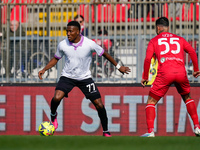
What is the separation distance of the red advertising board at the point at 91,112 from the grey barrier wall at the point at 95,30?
29 cm

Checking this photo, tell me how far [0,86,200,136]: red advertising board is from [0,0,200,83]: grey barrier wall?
288 mm

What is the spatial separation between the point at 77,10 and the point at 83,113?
228cm

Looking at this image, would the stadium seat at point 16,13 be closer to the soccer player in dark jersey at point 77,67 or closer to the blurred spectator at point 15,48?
the blurred spectator at point 15,48

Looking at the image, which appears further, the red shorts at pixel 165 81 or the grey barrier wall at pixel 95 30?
the grey barrier wall at pixel 95 30

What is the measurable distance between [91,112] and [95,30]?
180 centimetres

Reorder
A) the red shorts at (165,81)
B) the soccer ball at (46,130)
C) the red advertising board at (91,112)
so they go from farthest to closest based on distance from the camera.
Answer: the red advertising board at (91,112) → the soccer ball at (46,130) → the red shorts at (165,81)

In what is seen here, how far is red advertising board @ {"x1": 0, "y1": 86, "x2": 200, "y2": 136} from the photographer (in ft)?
41.0

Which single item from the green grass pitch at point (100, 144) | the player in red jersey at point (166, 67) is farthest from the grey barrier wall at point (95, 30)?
the green grass pitch at point (100, 144)

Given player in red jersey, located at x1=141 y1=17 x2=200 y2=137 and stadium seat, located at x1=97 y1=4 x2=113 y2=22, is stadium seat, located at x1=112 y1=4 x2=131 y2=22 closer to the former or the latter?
stadium seat, located at x1=97 y1=4 x2=113 y2=22

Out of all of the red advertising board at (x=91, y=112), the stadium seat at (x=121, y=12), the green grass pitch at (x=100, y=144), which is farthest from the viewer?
the stadium seat at (x=121, y=12)

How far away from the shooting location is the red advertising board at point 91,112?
12.5 meters

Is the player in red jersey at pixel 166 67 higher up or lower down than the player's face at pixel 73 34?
lower down

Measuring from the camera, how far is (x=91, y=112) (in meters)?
12.6

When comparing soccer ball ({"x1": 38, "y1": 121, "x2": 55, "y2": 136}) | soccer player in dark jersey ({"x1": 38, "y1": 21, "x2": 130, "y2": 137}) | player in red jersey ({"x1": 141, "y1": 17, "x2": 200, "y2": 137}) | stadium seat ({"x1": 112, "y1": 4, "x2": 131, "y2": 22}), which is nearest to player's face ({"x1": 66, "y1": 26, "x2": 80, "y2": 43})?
soccer player in dark jersey ({"x1": 38, "y1": 21, "x2": 130, "y2": 137})
